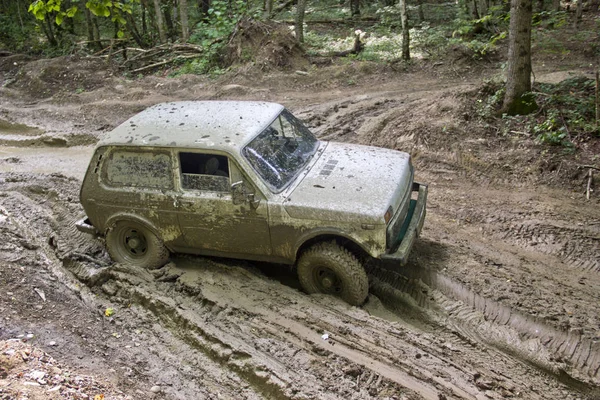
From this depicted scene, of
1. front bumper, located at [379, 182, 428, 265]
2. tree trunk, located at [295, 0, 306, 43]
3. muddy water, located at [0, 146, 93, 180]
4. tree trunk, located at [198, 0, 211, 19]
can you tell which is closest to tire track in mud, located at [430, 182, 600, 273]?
front bumper, located at [379, 182, 428, 265]

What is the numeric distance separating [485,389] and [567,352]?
3.30 ft

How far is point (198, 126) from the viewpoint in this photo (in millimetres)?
5785

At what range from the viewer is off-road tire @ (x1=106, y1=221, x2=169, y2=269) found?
239 inches

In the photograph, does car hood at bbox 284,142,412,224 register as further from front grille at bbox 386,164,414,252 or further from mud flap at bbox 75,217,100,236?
mud flap at bbox 75,217,100,236

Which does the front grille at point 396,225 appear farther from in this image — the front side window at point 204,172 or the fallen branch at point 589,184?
the fallen branch at point 589,184

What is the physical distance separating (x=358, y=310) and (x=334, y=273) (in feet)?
1.56

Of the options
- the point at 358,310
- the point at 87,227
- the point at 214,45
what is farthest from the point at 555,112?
the point at 214,45

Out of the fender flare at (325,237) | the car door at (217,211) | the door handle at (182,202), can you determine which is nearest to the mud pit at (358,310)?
the car door at (217,211)

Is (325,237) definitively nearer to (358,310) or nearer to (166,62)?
(358,310)

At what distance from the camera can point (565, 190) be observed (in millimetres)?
7375

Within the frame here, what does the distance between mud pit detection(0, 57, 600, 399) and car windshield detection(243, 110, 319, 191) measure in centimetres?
128

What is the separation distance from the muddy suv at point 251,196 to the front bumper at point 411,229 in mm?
15

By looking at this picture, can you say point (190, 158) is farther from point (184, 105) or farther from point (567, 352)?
point (567, 352)

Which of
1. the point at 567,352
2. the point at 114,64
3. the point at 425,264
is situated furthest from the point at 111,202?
the point at 114,64
